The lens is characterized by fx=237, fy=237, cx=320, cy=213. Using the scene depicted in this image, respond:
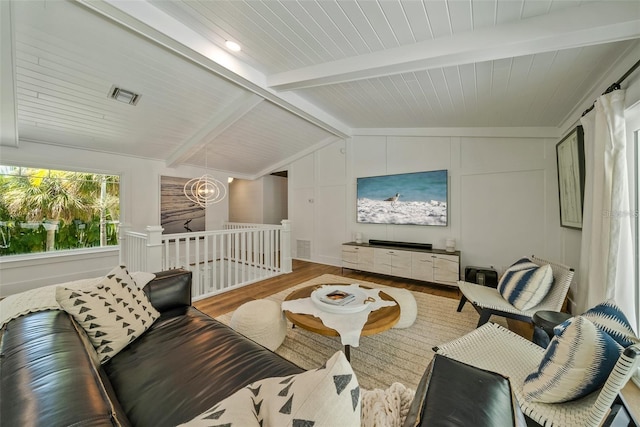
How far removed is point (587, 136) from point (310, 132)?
3979 mm

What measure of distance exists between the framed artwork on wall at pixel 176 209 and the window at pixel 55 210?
30.5 inches

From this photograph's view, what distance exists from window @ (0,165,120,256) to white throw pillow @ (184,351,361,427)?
5270 millimetres

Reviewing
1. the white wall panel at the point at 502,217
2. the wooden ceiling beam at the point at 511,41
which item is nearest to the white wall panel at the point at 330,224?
the white wall panel at the point at 502,217

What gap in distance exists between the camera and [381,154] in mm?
4734

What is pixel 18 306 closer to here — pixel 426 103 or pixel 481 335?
pixel 481 335

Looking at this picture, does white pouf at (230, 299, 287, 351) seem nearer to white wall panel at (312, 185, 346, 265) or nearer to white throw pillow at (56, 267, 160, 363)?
white throw pillow at (56, 267, 160, 363)

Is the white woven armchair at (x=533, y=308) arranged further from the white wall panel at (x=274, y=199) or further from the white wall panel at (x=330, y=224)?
the white wall panel at (x=274, y=199)

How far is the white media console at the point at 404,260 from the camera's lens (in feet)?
12.0

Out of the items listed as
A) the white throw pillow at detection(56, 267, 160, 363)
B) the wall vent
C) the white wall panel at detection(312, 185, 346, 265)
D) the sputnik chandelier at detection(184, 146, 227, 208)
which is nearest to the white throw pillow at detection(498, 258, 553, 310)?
the white throw pillow at detection(56, 267, 160, 363)

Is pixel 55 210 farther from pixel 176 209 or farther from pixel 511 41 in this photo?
pixel 511 41

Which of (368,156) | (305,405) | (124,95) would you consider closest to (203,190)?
(124,95)

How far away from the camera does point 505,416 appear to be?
0.68 metres

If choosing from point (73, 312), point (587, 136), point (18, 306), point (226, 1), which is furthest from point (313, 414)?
point (587, 136)

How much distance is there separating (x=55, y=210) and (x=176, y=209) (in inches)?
71.7
